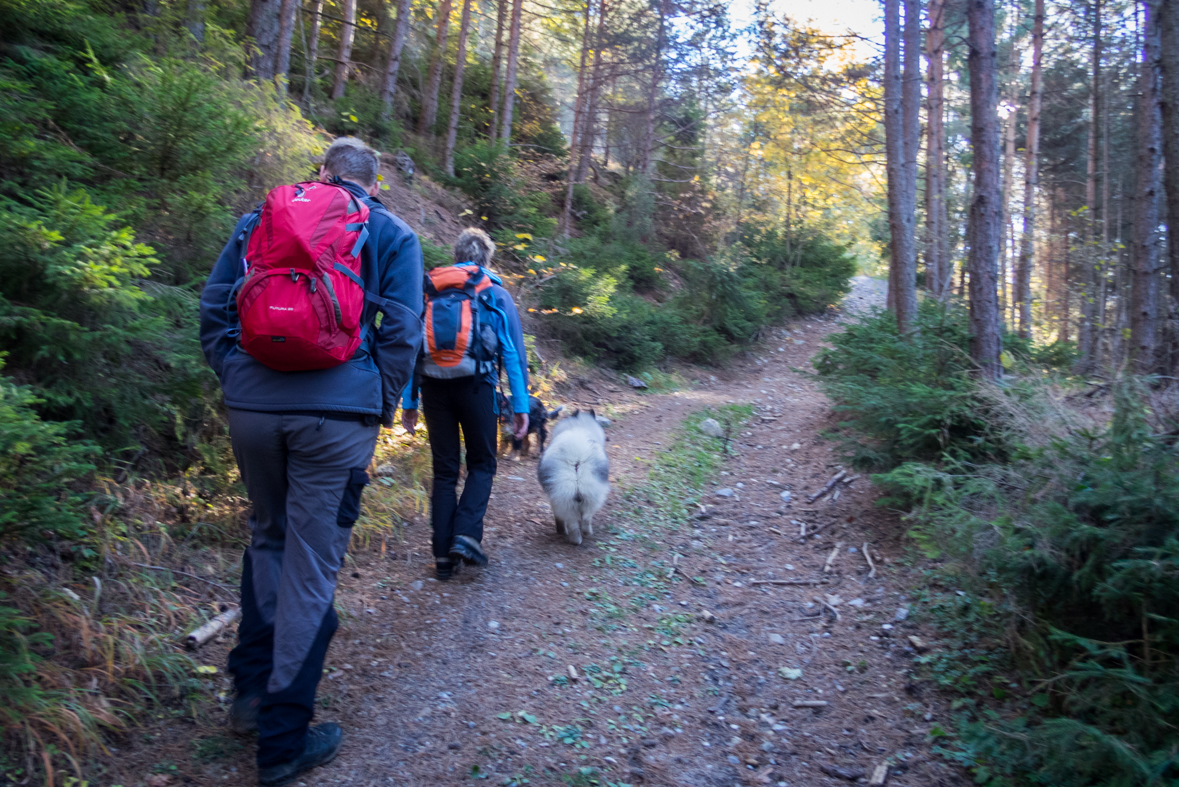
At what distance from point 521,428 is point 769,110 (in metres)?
19.8

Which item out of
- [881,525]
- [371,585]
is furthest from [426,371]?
[881,525]

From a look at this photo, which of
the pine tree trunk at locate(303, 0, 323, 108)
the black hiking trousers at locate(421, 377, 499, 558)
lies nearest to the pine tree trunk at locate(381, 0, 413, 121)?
Answer: the pine tree trunk at locate(303, 0, 323, 108)

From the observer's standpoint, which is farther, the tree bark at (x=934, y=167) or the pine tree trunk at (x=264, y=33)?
the tree bark at (x=934, y=167)

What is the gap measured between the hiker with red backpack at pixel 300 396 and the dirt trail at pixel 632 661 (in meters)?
0.44

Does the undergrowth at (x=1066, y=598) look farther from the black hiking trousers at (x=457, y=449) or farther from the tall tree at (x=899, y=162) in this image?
the tall tree at (x=899, y=162)

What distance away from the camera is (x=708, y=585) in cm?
513

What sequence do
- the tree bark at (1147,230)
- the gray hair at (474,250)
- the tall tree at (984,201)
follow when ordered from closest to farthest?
1. the gray hair at (474,250)
2. the tall tree at (984,201)
3. the tree bark at (1147,230)

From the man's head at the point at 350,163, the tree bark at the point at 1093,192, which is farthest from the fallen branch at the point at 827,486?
the tree bark at the point at 1093,192

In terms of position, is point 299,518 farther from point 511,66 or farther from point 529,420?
point 511,66

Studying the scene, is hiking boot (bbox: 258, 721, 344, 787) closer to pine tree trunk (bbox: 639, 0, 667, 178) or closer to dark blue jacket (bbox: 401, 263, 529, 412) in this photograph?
dark blue jacket (bbox: 401, 263, 529, 412)

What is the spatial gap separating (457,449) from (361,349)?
77.0 inches

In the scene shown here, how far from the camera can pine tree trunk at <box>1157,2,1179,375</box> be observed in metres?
5.48

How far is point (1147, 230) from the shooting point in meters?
7.30

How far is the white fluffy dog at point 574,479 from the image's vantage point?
5324 millimetres
